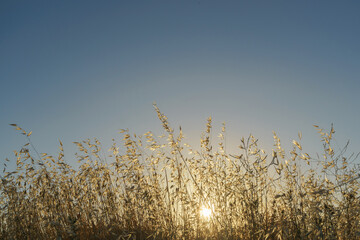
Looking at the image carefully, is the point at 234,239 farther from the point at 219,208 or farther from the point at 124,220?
the point at 124,220

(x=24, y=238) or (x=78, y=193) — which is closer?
(x=24, y=238)

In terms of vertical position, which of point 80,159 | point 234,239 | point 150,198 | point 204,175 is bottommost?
point 234,239

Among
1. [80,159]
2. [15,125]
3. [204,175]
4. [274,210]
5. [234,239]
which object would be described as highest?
[15,125]

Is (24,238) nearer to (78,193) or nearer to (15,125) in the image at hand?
(78,193)

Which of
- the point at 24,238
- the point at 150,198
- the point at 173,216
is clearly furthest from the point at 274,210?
the point at 24,238

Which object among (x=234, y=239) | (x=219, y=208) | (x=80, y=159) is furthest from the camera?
(x=80, y=159)

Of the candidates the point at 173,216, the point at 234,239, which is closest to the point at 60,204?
the point at 173,216

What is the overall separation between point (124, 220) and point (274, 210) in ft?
7.40

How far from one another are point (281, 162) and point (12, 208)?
4.37 m

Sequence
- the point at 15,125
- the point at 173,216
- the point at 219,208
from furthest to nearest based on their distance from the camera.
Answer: the point at 15,125 → the point at 173,216 → the point at 219,208

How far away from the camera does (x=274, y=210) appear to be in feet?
11.3

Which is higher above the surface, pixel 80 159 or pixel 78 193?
pixel 80 159

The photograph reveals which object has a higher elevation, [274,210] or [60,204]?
[60,204]

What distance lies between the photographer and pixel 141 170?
175 inches
